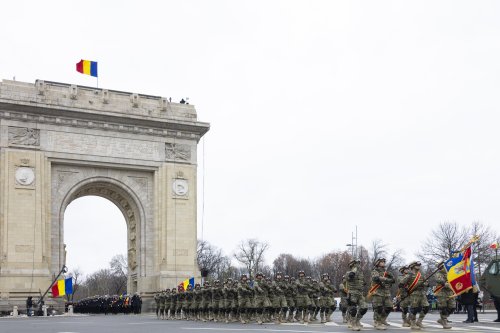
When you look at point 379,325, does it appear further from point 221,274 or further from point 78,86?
point 221,274

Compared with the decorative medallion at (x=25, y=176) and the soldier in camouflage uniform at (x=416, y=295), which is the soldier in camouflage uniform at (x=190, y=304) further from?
the soldier in camouflage uniform at (x=416, y=295)

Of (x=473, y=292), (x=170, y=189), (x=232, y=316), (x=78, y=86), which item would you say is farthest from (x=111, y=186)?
(x=473, y=292)

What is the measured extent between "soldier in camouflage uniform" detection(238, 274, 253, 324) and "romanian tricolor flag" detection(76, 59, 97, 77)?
20661mm

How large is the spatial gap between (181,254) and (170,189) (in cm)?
382

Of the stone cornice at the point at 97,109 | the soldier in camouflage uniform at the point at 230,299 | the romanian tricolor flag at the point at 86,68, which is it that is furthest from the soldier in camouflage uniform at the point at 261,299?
the romanian tricolor flag at the point at 86,68

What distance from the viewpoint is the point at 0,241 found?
122ft

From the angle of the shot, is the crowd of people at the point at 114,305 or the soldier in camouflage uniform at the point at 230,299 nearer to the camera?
the soldier in camouflage uniform at the point at 230,299

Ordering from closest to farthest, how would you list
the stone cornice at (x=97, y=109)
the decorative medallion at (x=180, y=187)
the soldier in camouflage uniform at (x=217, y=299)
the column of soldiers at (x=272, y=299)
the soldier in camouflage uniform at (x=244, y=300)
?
the column of soldiers at (x=272, y=299) < the soldier in camouflage uniform at (x=244, y=300) < the soldier in camouflage uniform at (x=217, y=299) < the stone cornice at (x=97, y=109) < the decorative medallion at (x=180, y=187)

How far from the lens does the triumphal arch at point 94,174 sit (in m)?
37.7

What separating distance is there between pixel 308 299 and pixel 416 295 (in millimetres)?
6359

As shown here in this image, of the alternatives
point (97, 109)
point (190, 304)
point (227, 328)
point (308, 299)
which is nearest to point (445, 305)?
point (227, 328)

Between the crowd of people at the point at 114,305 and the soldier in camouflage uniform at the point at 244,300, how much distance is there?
16.4m

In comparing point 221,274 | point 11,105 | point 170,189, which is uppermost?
point 11,105

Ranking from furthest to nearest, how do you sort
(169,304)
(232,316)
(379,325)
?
(169,304)
(232,316)
(379,325)
